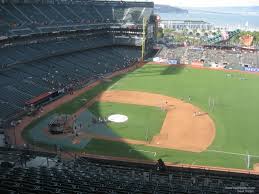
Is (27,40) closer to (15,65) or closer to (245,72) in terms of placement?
(15,65)

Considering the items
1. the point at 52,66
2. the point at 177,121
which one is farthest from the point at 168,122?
the point at 52,66

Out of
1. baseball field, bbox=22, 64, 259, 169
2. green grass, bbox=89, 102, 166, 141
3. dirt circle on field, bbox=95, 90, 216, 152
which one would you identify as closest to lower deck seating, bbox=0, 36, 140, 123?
baseball field, bbox=22, 64, 259, 169

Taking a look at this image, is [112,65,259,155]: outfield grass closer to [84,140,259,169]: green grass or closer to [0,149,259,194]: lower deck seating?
[84,140,259,169]: green grass

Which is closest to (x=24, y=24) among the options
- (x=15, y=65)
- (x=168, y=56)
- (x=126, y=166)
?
(x=15, y=65)

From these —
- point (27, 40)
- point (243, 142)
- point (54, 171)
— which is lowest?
point (243, 142)

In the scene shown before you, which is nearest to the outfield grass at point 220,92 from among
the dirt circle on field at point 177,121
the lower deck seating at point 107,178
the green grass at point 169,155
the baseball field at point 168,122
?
the baseball field at point 168,122

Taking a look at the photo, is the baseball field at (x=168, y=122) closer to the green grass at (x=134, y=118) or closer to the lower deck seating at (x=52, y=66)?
the green grass at (x=134, y=118)
